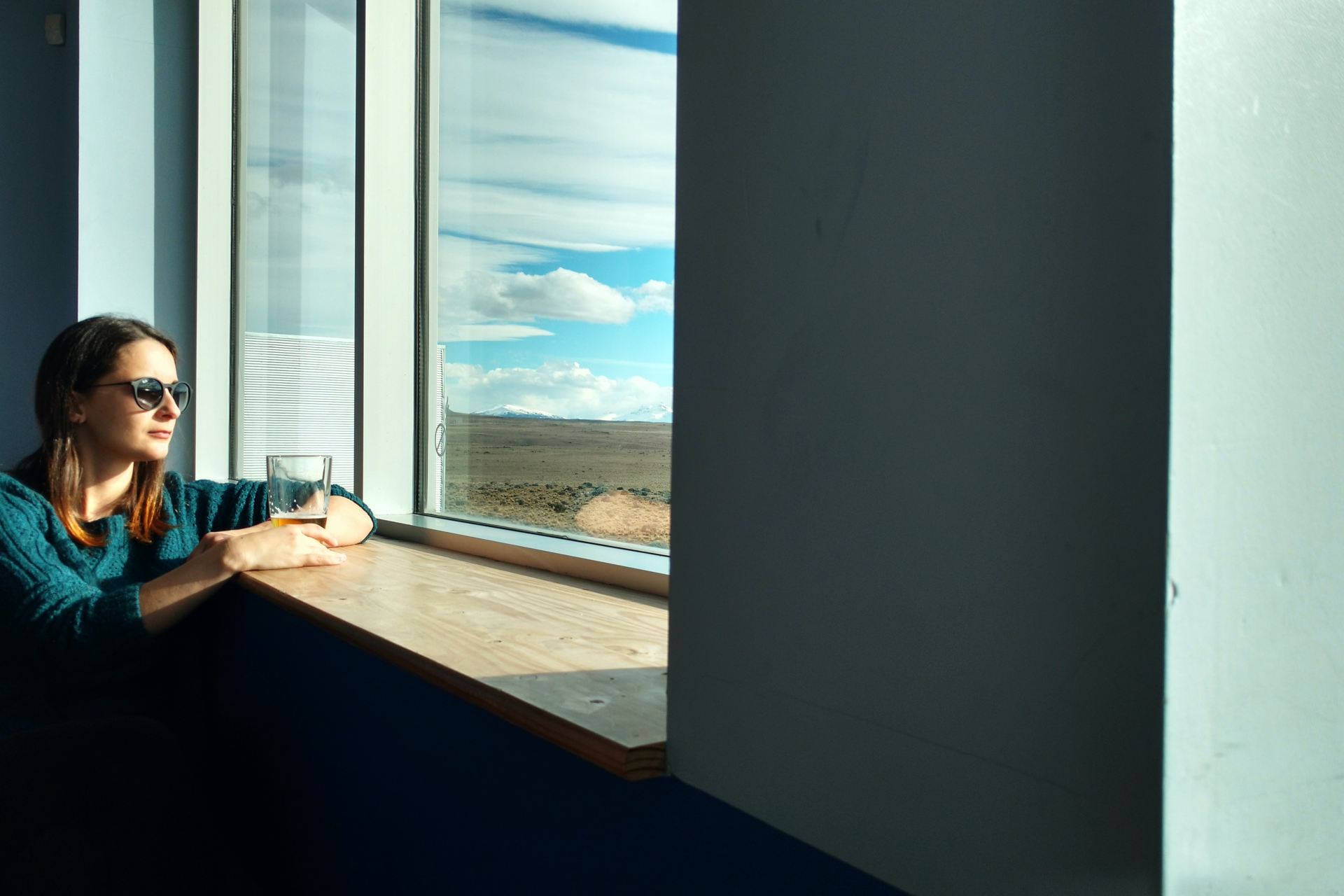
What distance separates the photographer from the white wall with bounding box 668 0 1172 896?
1.43ft

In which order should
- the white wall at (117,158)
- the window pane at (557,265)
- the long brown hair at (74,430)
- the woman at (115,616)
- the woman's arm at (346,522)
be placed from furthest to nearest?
the white wall at (117,158)
the long brown hair at (74,430)
the woman's arm at (346,522)
the window pane at (557,265)
the woman at (115,616)

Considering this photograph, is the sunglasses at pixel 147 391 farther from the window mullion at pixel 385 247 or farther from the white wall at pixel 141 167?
the white wall at pixel 141 167

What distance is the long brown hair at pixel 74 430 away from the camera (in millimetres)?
2037

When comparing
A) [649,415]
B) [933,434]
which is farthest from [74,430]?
[933,434]

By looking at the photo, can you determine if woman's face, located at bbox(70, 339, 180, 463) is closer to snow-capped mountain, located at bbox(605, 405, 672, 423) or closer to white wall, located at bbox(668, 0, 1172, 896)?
snow-capped mountain, located at bbox(605, 405, 672, 423)

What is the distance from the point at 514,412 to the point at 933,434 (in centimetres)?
147

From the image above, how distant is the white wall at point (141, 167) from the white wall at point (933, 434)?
2.91 m

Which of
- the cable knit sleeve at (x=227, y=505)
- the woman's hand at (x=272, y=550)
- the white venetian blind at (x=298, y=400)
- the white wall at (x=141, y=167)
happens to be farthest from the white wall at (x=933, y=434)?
the white wall at (x=141, y=167)

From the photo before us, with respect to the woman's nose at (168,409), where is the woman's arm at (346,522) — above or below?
below

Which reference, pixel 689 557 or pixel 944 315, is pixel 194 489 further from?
pixel 944 315

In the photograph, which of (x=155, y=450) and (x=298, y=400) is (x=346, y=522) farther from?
(x=298, y=400)

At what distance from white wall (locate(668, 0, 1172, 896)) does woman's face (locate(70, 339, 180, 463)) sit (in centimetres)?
178

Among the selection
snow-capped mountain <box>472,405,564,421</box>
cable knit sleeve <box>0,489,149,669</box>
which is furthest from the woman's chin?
snow-capped mountain <box>472,405,564,421</box>

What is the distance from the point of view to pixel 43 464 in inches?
80.8
